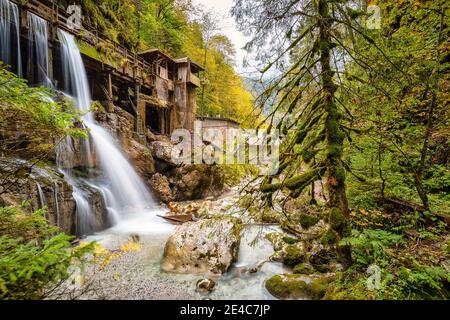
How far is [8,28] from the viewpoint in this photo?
862 cm

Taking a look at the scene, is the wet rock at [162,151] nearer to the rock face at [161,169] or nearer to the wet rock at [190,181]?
the rock face at [161,169]

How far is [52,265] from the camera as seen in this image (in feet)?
5.73

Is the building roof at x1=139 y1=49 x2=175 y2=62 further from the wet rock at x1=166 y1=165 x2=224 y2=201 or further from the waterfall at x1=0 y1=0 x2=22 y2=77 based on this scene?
the wet rock at x1=166 y1=165 x2=224 y2=201

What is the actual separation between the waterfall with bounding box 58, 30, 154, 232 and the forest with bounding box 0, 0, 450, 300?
7cm

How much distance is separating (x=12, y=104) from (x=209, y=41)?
2571 cm

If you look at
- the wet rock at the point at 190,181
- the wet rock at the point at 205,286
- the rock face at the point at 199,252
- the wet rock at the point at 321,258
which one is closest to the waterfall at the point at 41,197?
the rock face at the point at 199,252

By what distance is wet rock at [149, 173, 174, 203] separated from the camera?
12.9 meters

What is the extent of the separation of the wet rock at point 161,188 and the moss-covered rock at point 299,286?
364 inches

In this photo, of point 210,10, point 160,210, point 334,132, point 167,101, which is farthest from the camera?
point 210,10

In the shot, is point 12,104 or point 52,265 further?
point 12,104
